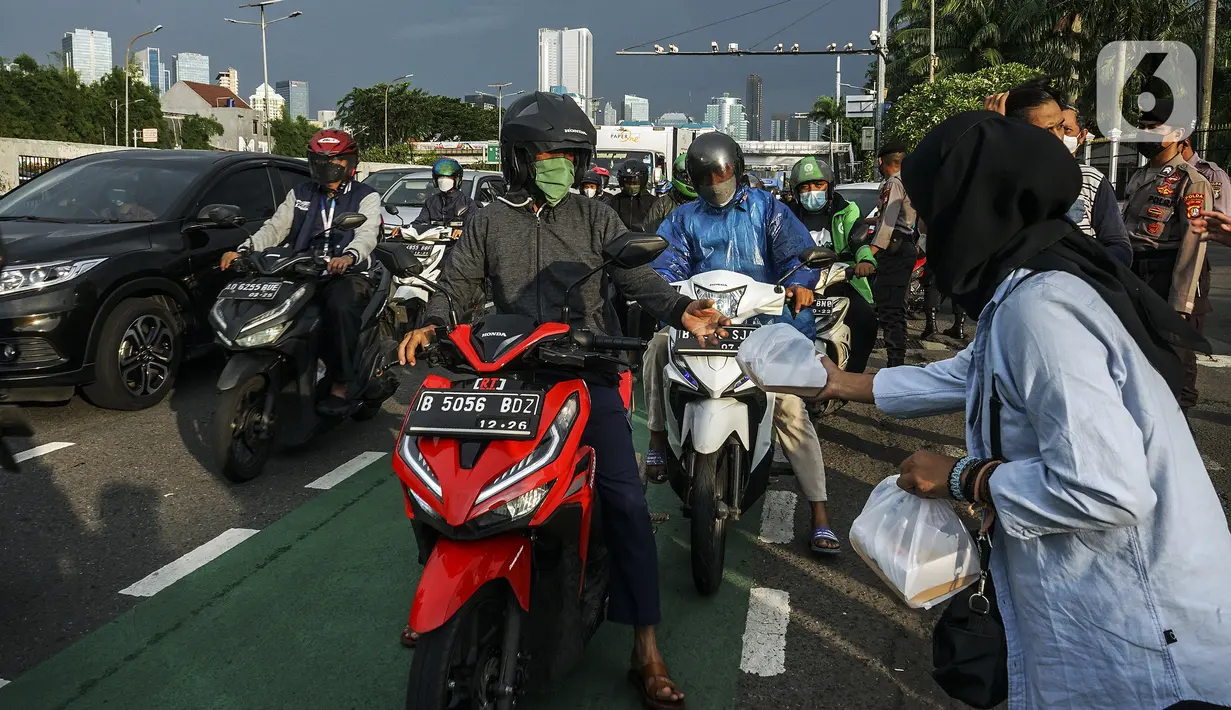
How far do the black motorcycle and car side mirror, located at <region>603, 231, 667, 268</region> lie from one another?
2.61m

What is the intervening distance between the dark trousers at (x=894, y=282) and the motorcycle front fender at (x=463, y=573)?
563 cm

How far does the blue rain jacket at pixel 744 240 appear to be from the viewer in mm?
4598

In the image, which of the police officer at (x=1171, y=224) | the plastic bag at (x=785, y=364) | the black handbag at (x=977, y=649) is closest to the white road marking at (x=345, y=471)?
the plastic bag at (x=785, y=364)

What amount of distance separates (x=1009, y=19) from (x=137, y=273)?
129 ft

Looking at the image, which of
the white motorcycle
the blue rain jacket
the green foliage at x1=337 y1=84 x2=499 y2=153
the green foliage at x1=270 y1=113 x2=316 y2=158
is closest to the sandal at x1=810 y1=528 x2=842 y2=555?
the white motorcycle

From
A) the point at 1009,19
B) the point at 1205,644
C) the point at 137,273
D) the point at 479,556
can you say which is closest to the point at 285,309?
the point at 137,273

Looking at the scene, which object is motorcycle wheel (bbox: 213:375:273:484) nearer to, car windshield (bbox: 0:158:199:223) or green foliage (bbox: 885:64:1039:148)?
car windshield (bbox: 0:158:199:223)

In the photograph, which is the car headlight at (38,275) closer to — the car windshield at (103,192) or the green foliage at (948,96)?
the car windshield at (103,192)

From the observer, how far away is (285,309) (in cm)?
547

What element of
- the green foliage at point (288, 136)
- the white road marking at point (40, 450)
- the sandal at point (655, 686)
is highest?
the green foliage at point (288, 136)

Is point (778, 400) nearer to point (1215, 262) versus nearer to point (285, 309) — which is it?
point (285, 309)

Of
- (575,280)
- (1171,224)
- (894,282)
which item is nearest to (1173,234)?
(1171,224)

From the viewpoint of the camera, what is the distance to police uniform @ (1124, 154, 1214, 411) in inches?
219

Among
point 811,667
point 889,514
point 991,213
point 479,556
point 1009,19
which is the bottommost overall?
point 811,667
